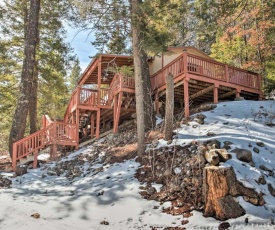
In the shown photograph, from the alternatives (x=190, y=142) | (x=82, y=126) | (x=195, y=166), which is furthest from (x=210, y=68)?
(x=82, y=126)

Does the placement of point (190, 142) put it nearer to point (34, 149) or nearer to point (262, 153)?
point (262, 153)

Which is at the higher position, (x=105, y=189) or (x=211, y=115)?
(x=211, y=115)

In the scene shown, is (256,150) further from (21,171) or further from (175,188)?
(21,171)

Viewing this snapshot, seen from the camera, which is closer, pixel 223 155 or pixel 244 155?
pixel 223 155

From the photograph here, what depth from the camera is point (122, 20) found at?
33.0 ft

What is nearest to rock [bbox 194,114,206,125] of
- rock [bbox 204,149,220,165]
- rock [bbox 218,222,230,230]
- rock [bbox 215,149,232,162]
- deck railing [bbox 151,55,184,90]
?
deck railing [bbox 151,55,184,90]

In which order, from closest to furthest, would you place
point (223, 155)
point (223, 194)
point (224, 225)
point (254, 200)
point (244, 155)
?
point (224, 225) → point (223, 194) → point (254, 200) → point (223, 155) → point (244, 155)

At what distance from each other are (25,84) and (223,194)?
976 cm

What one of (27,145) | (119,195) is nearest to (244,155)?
(119,195)

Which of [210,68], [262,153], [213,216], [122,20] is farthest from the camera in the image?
[210,68]

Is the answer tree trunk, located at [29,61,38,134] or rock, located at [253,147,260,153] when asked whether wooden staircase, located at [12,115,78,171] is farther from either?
rock, located at [253,147,260,153]

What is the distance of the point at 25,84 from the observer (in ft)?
39.1

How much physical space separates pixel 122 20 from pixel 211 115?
15.5ft

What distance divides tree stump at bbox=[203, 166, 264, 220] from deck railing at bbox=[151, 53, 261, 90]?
6362 millimetres
